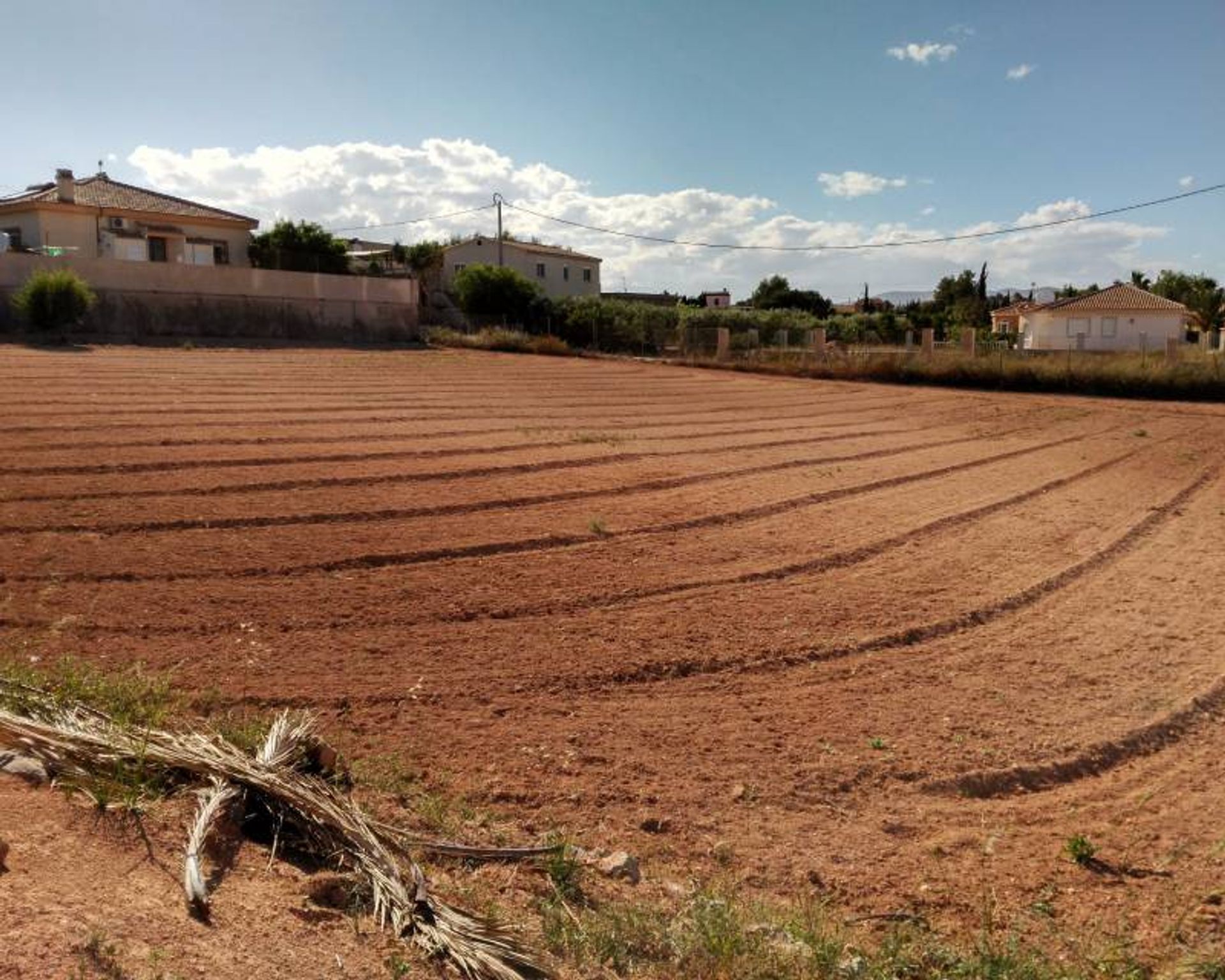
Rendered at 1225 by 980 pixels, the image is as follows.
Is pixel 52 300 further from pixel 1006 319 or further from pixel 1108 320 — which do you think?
pixel 1006 319

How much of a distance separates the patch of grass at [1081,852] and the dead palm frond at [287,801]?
9.70ft

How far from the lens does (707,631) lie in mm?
8156

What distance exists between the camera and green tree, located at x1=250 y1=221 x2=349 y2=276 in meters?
51.3

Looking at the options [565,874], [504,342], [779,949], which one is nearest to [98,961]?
[565,874]

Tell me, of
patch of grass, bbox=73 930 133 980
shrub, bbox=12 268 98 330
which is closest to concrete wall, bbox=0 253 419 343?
shrub, bbox=12 268 98 330

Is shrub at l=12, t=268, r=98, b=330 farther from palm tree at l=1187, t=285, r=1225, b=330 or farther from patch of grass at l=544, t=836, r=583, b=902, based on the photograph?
palm tree at l=1187, t=285, r=1225, b=330

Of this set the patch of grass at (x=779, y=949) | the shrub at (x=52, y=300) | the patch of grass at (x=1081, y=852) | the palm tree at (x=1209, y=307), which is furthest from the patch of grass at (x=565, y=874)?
the palm tree at (x=1209, y=307)

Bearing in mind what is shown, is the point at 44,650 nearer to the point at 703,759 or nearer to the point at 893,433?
the point at 703,759

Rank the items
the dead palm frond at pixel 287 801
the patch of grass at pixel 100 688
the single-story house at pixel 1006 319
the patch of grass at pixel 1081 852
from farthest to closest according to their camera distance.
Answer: the single-story house at pixel 1006 319 < the patch of grass at pixel 100 688 < the patch of grass at pixel 1081 852 < the dead palm frond at pixel 287 801

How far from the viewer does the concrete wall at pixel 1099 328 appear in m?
61.0

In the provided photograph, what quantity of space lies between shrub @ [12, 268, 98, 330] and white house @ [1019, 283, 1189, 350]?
48781mm

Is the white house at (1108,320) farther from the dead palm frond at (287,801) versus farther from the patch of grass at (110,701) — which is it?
the dead palm frond at (287,801)

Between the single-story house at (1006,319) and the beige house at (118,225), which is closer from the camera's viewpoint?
the beige house at (118,225)

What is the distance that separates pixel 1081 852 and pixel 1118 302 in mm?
64594
